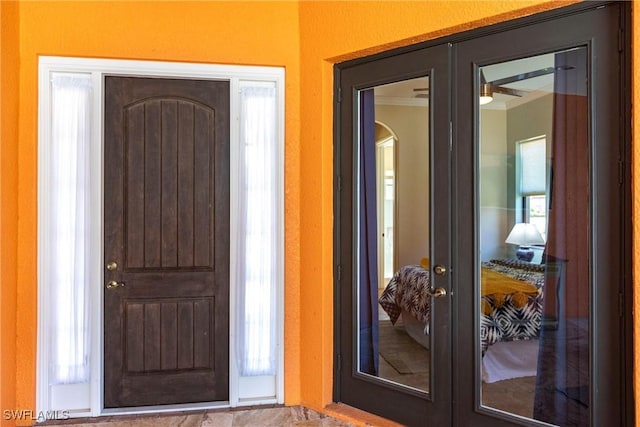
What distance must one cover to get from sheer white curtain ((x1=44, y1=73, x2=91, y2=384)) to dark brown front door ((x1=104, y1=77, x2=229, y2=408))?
5.1 inches

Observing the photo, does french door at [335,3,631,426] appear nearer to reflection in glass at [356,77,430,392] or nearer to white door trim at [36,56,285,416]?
reflection in glass at [356,77,430,392]

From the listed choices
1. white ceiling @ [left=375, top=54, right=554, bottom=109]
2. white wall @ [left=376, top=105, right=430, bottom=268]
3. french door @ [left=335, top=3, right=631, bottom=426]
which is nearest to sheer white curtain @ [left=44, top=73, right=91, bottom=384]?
french door @ [left=335, top=3, right=631, bottom=426]

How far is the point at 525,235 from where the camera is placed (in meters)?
1.99

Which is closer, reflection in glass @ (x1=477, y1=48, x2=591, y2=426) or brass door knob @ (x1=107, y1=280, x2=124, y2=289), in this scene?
reflection in glass @ (x1=477, y1=48, x2=591, y2=426)

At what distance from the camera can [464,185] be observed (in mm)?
2064

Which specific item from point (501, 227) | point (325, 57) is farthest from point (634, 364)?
point (325, 57)

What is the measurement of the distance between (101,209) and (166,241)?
1.47ft

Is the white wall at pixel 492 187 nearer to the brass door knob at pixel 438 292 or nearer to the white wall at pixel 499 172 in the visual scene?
the white wall at pixel 499 172

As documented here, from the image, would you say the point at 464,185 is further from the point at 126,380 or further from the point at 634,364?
the point at 126,380

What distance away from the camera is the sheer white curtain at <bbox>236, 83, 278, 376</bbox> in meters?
2.59

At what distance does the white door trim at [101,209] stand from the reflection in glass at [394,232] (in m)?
0.58

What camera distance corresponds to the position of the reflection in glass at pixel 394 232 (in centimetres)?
223

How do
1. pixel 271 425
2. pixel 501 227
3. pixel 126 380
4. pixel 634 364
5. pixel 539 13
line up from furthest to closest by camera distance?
pixel 126 380, pixel 271 425, pixel 501 227, pixel 539 13, pixel 634 364

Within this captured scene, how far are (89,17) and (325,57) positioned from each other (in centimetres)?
151
